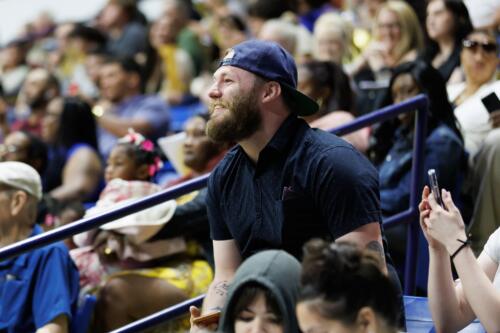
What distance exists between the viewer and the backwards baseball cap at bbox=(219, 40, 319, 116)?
375 cm

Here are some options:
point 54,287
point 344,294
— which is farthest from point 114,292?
point 344,294

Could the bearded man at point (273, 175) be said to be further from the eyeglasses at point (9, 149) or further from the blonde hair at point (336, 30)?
the blonde hair at point (336, 30)

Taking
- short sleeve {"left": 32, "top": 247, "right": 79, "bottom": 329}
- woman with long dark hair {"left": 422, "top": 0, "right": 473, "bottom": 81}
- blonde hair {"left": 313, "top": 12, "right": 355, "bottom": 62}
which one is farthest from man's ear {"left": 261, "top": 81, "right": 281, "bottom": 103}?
blonde hair {"left": 313, "top": 12, "right": 355, "bottom": 62}

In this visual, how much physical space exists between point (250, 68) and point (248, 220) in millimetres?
515

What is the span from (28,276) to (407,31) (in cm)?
328

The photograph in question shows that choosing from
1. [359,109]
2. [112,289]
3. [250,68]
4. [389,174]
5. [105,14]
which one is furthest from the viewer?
[105,14]

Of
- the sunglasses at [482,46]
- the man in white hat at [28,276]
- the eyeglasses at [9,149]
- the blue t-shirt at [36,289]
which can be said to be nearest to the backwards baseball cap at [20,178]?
the man in white hat at [28,276]

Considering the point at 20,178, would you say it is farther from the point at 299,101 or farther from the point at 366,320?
the point at 366,320

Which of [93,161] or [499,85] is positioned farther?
[93,161]

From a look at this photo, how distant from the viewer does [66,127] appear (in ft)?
23.2

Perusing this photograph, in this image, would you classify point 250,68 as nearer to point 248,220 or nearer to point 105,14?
point 248,220

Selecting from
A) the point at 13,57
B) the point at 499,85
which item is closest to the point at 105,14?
the point at 13,57

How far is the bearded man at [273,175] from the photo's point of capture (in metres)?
3.52

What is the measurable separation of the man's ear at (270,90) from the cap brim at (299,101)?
0.08ft
